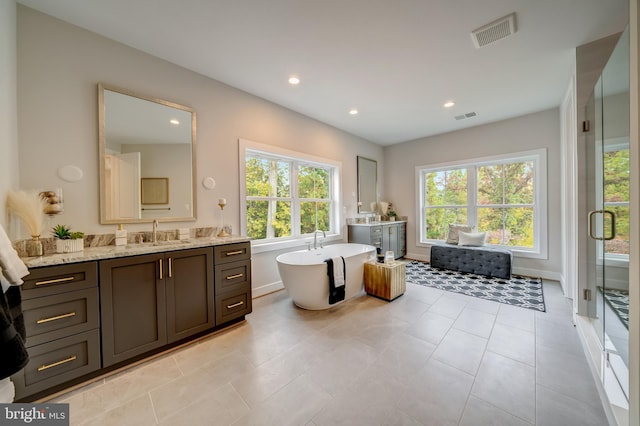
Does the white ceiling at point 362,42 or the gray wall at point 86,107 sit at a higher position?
the white ceiling at point 362,42

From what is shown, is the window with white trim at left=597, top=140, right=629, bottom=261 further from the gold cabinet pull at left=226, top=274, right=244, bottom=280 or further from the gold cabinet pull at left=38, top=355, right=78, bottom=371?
the gold cabinet pull at left=38, top=355, right=78, bottom=371

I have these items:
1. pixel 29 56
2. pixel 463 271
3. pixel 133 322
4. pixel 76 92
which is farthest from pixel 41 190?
pixel 463 271

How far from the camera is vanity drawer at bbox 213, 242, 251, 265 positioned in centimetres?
233

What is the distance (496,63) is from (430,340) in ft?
9.79

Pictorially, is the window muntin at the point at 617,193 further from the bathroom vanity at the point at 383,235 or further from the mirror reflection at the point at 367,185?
the mirror reflection at the point at 367,185

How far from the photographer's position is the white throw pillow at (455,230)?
4.61 m

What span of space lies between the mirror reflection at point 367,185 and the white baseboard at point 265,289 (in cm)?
246

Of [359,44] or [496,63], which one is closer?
[359,44]

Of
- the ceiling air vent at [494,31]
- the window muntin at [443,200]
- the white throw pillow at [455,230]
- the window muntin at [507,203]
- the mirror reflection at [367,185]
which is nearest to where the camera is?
the ceiling air vent at [494,31]

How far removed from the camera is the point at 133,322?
1.84 m

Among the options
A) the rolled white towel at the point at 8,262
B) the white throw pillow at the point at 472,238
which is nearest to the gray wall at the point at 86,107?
the rolled white towel at the point at 8,262

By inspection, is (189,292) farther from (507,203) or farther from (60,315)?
(507,203)

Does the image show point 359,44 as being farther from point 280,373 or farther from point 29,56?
point 280,373

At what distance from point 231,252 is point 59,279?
47.2 inches
